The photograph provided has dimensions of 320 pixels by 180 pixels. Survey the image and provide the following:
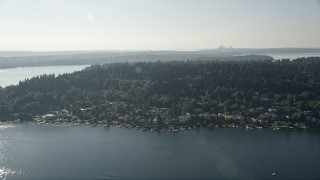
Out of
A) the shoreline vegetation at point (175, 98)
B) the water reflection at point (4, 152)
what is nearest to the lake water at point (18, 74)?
the shoreline vegetation at point (175, 98)

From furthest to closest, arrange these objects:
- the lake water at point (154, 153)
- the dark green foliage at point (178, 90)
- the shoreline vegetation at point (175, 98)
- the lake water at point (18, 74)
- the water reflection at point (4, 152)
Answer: the lake water at point (18, 74)
the dark green foliage at point (178, 90)
the shoreline vegetation at point (175, 98)
the water reflection at point (4, 152)
the lake water at point (154, 153)

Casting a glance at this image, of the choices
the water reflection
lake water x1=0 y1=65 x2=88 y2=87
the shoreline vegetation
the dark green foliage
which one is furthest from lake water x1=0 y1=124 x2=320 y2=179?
lake water x1=0 y1=65 x2=88 y2=87

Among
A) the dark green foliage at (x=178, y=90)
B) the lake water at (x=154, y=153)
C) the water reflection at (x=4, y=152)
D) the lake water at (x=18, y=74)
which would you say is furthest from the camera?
the lake water at (x=18, y=74)

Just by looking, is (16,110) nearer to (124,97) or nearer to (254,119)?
(124,97)

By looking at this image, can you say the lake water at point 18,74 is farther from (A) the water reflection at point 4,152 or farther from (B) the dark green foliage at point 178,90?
(A) the water reflection at point 4,152

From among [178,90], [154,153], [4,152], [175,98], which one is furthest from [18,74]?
[154,153]

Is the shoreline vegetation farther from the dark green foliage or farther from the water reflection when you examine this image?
the water reflection

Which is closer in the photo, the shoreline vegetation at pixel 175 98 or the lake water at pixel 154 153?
the lake water at pixel 154 153
